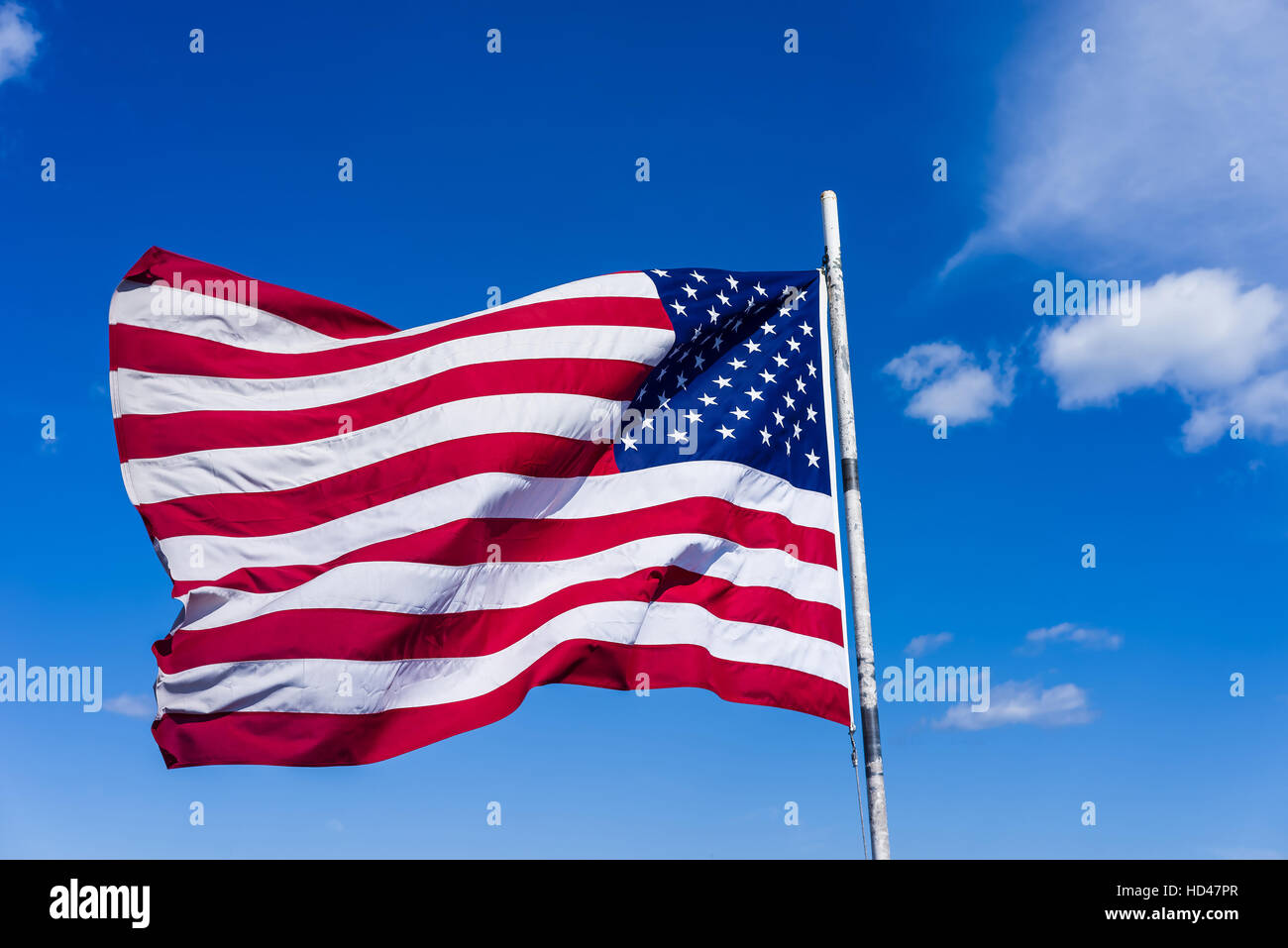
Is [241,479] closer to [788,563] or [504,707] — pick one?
[504,707]

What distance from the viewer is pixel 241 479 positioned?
11703 millimetres

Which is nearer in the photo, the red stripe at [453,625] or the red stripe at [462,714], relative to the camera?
the red stripe at [462,714]

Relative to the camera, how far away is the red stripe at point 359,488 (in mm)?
11492

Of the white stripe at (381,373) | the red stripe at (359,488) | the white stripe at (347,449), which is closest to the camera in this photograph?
the red stripe at (359,488)

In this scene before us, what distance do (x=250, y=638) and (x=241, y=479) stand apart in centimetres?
185

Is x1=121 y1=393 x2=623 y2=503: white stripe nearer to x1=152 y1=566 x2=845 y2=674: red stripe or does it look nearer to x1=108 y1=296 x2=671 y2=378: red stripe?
x1=108 y1=296 x2=671 y2=378: red stripe

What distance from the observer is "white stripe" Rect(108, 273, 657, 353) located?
12.2 meters


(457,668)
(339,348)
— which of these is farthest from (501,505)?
(339,348)

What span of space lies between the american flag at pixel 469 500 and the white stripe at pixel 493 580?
2 centimetres

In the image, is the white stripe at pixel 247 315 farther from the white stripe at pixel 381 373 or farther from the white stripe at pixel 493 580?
the white stripe at pixel 493 580

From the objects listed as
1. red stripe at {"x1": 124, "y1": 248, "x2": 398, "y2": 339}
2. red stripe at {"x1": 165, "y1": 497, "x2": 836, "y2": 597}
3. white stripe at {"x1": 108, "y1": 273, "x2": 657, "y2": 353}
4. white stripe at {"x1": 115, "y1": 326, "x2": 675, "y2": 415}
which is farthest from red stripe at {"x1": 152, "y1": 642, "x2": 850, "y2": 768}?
red stripe at {"x1": 124, "y1": 248, "x2": 398, "y2": 339}

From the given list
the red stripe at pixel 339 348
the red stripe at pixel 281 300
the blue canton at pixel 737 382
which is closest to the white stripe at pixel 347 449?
the blue canton at pixel 737 382

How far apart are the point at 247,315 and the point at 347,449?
2.06 meters

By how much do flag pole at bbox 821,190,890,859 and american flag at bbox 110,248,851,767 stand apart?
0.65 metres
